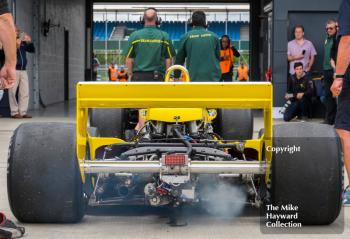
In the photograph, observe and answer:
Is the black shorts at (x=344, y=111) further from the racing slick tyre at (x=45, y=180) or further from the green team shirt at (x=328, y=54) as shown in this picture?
the green team shirt at (x=328, y=54)

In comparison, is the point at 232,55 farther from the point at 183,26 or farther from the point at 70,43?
the point at 183,26

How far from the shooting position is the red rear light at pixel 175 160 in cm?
550

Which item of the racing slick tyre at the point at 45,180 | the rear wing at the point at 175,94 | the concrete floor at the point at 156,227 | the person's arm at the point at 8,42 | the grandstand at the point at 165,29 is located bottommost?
the concrete floor at the point at 156,227

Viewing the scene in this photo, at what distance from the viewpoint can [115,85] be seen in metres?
5.52

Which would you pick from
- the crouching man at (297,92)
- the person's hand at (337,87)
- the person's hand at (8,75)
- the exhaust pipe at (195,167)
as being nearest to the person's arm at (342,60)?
Result: the person's hand at (337,87)

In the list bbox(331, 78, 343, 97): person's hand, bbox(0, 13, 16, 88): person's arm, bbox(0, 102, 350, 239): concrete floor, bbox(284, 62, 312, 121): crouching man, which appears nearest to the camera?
bbox(0, 13, 16, 88): person's arm

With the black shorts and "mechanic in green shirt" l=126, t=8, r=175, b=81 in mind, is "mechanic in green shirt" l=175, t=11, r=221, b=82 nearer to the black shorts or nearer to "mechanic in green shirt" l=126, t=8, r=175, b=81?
"mechanic in green shirt" l=126, t=8, r=175, b=81

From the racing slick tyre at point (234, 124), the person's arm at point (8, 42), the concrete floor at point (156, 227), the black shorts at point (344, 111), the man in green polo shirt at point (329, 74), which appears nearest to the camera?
the person's arm at point (8, 42)

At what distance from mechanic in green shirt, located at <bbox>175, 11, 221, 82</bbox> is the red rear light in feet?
11.1

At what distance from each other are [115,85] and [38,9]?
51.7 feet

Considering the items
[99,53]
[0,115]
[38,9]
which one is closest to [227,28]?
[99,53]

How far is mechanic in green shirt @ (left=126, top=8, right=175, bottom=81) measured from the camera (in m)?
8.70

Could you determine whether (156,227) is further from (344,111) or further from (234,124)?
(234,124)

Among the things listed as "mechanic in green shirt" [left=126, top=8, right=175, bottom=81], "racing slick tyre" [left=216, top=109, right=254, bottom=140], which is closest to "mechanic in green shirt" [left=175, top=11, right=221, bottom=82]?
"mechanic in green shirt" [left=126, top=8, right=175, bottom=81]
